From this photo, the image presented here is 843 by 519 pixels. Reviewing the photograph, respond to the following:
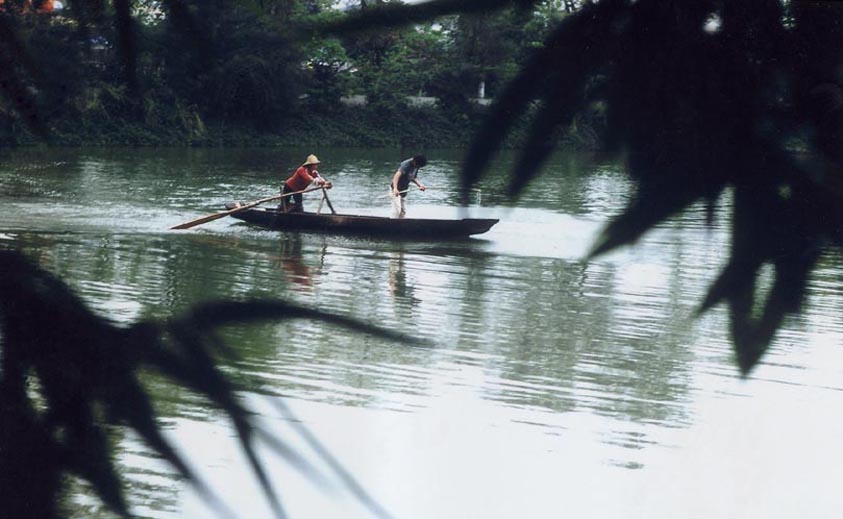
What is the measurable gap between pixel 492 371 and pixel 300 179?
27.4ft

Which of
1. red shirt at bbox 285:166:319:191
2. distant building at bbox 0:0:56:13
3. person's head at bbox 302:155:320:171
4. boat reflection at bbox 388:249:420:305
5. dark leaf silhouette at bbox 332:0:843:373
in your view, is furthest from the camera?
red shirt at bbox 285:166:319:191

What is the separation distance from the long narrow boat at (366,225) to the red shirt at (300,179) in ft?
→ 1.71

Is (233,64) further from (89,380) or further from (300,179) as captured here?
(300,179)

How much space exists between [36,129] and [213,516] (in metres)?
0.40

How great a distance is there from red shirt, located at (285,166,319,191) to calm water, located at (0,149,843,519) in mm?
692

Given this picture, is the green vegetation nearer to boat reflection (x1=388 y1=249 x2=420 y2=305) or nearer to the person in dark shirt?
boat reflection (x1=388 y1=249 x2=420 y2=305)

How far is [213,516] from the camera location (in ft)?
3.89

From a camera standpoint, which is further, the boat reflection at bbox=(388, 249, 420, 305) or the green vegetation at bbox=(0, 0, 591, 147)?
the boat reflection at bbox=(388, 249, 420, 305)

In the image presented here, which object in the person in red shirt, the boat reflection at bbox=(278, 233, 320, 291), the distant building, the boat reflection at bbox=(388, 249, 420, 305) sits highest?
the distant building

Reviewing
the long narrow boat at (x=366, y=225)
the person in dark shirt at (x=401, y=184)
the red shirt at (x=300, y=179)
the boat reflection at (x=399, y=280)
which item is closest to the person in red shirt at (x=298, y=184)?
the red shirt at (x=300, y=179)

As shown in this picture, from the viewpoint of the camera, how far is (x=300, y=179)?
16766 millimetres

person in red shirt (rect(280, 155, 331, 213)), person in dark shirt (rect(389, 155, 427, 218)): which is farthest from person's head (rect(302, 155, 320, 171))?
person in dark shirt (rect(389, 155, 427, 218))

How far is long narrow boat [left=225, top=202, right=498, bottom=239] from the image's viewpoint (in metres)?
15.8

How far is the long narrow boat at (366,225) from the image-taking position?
15750 millimetres
